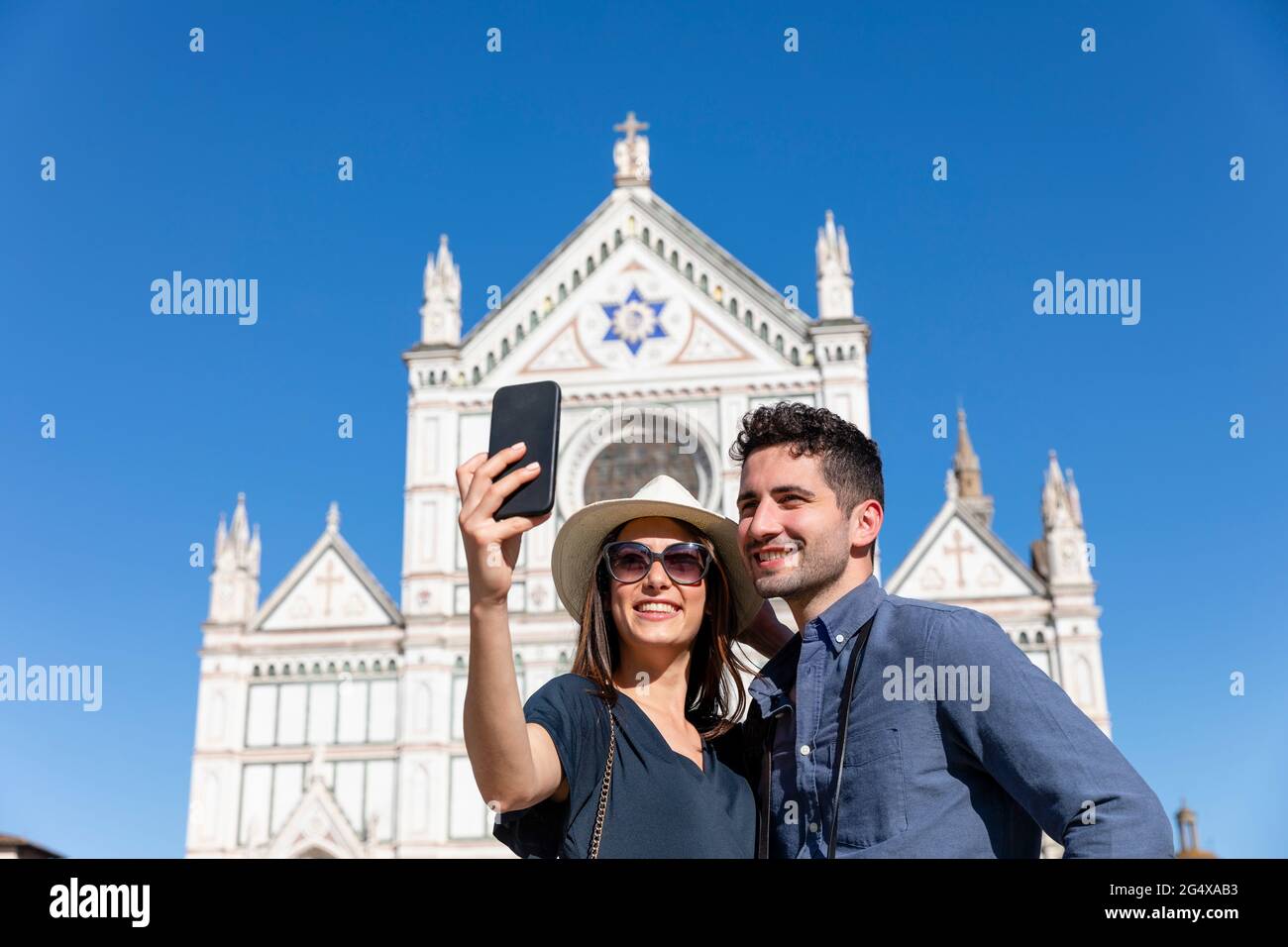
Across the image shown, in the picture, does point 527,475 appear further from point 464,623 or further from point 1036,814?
point 464,623

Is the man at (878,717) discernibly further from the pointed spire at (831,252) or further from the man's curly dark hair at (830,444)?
the pointed spire at (831,252)

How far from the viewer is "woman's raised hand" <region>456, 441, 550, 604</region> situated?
7.80 feet

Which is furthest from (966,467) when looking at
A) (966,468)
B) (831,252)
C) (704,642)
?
(704,642)

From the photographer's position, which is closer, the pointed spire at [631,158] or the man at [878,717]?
the man at [878,717]

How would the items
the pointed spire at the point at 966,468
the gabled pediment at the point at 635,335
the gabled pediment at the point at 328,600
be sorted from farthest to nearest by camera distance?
the pointed spire at the point at 966,468 < the gabled pediment at the point at 635,335 < the gabled pediment at the point at 328,600

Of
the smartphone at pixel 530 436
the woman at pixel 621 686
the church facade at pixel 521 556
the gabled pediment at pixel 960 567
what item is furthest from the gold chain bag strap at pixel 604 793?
the gabled pediment at pixel 960 567

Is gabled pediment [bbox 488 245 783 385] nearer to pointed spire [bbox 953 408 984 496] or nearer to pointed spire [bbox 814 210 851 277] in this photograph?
pointed spire [bbox 814 210 851 277]

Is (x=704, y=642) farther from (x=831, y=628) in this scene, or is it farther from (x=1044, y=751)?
(x=1044, y=751)

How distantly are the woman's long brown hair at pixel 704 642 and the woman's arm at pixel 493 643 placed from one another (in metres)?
0.73

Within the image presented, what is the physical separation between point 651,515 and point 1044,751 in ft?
4.82

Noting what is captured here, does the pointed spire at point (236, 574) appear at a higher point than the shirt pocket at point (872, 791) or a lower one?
higher

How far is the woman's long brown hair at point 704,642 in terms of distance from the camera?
3.47m

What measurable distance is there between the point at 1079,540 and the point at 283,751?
1593 cm

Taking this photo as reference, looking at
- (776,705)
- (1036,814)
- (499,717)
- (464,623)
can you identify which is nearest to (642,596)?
(776,705)
